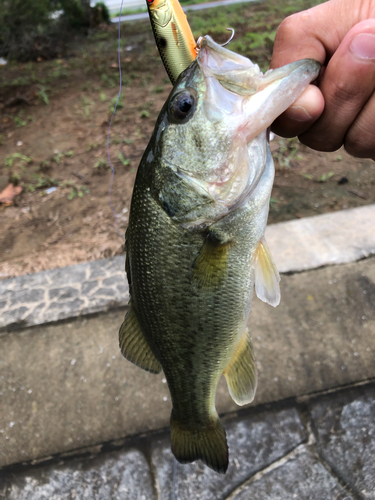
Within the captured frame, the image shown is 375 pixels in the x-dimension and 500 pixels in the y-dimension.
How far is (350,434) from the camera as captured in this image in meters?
1.89

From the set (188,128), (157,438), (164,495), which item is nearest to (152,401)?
(157,438)

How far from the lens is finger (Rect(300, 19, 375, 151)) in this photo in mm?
955

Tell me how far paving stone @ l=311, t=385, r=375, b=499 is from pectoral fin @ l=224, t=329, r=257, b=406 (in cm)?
86

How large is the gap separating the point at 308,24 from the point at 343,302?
6.26ft

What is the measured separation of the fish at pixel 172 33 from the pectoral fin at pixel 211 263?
1.86ft

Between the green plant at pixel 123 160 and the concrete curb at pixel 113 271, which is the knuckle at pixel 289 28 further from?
the green plant at pixel 123 160

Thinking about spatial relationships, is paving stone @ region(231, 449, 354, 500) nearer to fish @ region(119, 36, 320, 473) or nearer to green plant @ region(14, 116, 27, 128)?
fish @ region(119, 36, 320, 473)

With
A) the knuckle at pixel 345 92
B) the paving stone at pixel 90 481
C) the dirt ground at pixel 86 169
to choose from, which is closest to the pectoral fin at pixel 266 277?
the knuckle at pixel 345 92

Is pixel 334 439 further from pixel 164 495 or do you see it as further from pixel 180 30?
pixel 180 30

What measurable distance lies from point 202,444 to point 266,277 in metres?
0.78

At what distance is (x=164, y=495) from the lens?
1797 millimetres

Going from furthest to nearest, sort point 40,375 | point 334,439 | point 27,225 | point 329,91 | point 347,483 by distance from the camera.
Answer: point 27,225 → point 40,375 → point 334,439 → point 347,483 → point 329,91

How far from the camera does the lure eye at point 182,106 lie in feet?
3.47

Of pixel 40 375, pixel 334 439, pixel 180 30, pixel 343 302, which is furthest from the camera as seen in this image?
pixel 343 302
